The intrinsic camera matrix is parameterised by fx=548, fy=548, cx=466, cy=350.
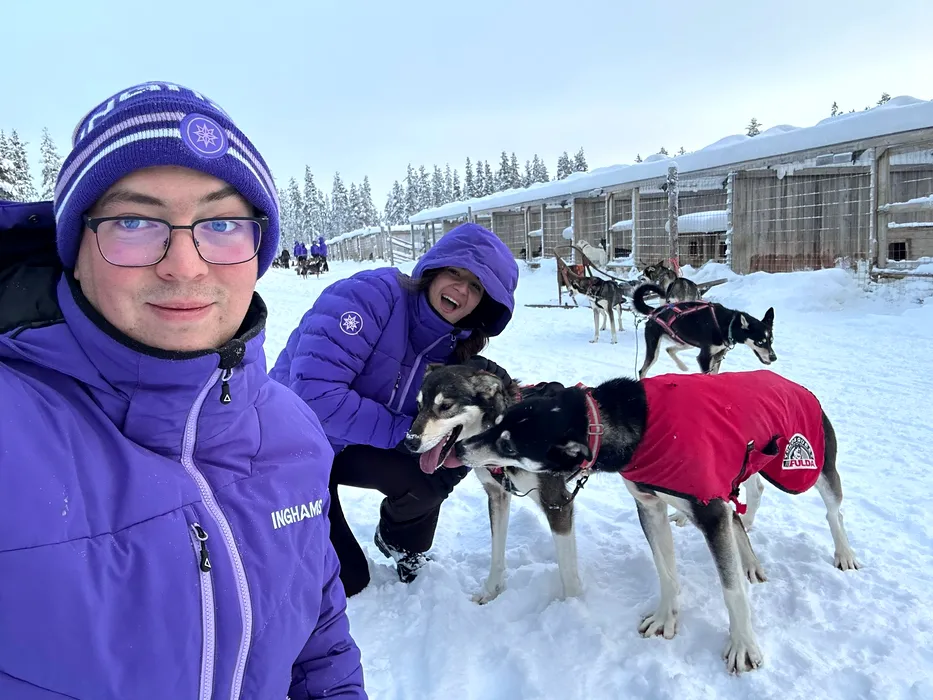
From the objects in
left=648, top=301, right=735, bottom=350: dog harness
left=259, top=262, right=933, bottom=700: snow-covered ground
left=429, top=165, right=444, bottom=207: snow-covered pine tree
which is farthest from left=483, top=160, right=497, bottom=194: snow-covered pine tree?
left=259, top=262, right=933, bottom=700: snow-covered ground

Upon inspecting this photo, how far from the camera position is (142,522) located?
0.87 metres

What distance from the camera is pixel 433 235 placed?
28984 mm

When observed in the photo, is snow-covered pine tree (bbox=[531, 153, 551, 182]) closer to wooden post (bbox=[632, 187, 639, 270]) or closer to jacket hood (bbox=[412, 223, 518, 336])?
wooden post (bbox=[632, 187, 639, 270])

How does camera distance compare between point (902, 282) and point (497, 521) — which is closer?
point (497, 521)

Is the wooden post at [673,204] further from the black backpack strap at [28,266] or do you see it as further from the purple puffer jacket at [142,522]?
the black backpack strap at [28,266]

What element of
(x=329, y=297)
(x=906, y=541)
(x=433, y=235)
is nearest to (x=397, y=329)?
(x=329, y=297)

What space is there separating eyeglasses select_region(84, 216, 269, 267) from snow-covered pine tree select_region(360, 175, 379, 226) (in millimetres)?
72447

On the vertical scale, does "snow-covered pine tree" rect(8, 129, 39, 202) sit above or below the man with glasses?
above

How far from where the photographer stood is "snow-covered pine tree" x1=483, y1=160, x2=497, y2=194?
199 feet

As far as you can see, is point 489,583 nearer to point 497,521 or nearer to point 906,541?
point 497,521

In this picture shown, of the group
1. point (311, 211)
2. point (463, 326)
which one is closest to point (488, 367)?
point (463, 326)

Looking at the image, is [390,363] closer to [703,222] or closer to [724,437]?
[724,437]

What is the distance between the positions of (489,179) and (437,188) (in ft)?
28.7

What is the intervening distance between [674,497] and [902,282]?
32.1 ft
